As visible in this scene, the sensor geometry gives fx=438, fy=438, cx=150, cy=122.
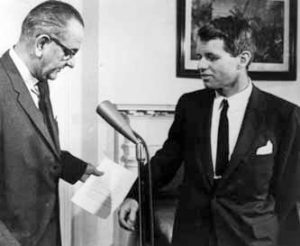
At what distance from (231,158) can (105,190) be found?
0.97 feet

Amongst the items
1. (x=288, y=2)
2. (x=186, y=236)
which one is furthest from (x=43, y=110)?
(x=288, y=2)

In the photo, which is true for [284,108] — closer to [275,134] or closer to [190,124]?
[275,134]

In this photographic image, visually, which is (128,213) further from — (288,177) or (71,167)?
(288,177)

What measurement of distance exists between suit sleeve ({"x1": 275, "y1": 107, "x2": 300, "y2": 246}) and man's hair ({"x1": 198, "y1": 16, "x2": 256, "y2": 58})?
0.20 metres

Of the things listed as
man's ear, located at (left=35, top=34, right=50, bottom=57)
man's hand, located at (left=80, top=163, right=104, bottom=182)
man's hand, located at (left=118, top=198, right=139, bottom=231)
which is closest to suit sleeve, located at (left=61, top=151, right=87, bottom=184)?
man's hand, located at (left=80, top=163, right=104, bottom=182)

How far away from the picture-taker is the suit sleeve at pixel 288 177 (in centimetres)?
103

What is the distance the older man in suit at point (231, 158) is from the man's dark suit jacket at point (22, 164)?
208mm

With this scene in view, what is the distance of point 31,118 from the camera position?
0.85 meters

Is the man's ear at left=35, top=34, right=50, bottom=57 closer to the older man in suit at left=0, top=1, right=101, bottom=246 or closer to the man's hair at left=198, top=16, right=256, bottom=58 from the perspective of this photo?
the older man in suit at left=0, top=1, right=101, bottom=246

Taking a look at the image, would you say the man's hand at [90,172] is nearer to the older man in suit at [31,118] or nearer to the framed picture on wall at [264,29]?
the older man in suit at [31,118]

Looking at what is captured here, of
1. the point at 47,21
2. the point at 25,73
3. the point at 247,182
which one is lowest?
the point at 247,182

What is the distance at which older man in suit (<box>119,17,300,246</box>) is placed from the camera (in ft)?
3.33

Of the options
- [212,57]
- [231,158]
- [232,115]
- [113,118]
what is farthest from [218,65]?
[113,118]

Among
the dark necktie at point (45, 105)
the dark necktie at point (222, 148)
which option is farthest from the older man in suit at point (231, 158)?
the dark necktie at point (45, 105)
